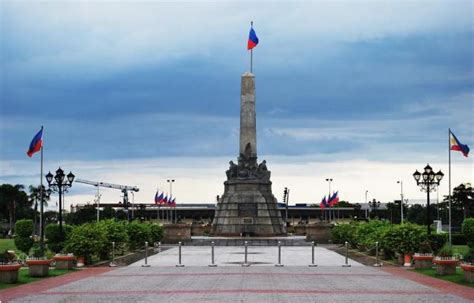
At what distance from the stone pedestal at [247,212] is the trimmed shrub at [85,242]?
33.3 meters

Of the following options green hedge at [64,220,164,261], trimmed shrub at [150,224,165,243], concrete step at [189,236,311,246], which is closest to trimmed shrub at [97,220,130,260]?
green hedge at [64,220,164,261]

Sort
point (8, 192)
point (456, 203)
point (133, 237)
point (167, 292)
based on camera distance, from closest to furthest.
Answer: point (167, 292) < point (133, 237) < point (456, 203) < point (8, 192)

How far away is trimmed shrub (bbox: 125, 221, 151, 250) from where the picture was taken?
1933 inches

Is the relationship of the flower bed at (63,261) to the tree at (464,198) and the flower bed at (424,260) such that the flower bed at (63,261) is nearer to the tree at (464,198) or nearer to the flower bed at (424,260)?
the flower bed at (424,260)

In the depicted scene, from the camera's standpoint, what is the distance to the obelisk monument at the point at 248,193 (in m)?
70.0

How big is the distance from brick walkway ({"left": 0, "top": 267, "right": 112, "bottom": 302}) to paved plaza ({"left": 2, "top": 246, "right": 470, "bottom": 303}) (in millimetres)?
345

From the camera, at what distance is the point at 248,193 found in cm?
7150

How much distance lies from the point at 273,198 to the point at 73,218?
59941 millimetres

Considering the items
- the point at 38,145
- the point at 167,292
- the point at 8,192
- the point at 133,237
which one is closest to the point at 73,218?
the point at 8,192

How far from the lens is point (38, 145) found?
136 feet

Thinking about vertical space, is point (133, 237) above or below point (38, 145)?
below

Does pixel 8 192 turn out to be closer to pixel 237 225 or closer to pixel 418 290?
pixel 237 225

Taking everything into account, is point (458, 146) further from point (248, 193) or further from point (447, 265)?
point (248, 193)

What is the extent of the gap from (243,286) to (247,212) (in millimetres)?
45945
